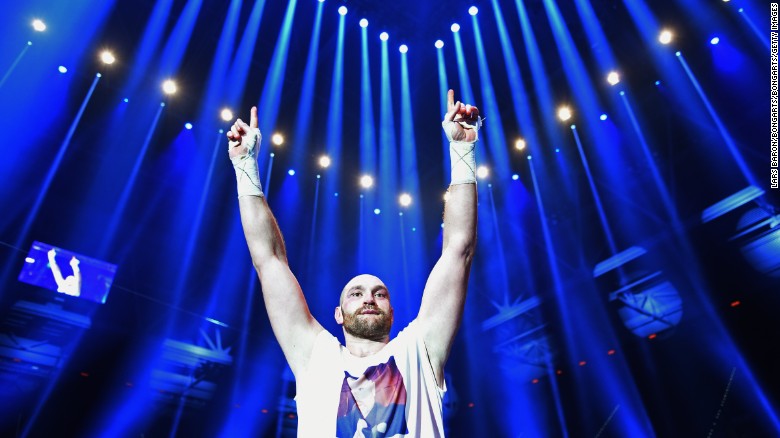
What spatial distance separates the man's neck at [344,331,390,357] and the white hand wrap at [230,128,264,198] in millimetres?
1004

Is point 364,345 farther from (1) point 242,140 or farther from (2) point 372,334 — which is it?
(1) point 242,140

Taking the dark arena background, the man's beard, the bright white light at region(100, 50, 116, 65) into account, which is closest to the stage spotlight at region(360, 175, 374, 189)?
the dark arena background

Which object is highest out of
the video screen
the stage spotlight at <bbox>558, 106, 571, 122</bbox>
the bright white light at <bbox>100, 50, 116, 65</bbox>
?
the bright white light at <bbox>100, 50, 116, 65</bbox>

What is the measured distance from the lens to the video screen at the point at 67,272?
9.81 m

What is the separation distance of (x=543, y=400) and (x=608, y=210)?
215 inches

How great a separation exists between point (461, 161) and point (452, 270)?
24.9 inches

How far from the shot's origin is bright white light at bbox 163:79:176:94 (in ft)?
32.3

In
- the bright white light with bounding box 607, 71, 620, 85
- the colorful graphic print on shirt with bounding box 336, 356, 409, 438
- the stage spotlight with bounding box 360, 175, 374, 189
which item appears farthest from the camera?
the stage spotlight with bounding box 360, 175, 374, 189

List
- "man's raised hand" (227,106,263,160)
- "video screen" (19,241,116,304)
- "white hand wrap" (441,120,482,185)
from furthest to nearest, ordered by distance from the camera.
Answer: "video screen" (19,241,116,304) < "man's raised hand" (227,106,263,160) < "white hand wrap" (441,120,482,185)

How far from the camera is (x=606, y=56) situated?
369 inches

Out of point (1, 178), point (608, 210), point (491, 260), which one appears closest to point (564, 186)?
point (608, 210)

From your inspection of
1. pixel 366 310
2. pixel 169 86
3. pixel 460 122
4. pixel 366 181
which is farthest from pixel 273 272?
pixel 366 181

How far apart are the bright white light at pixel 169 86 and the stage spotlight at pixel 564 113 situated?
315 inches

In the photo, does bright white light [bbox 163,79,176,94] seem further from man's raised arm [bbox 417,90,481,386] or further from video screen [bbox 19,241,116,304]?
man's raised arm [bbox 417,90,481,386]
